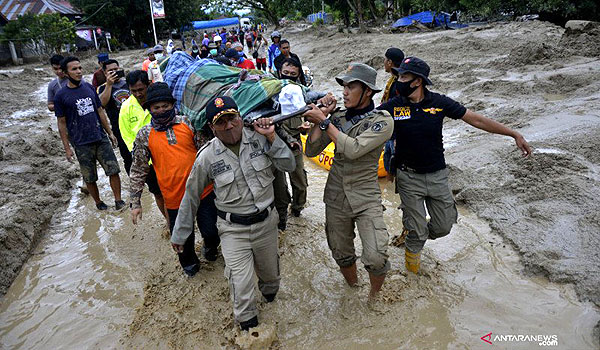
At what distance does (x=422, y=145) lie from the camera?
10.6 feet

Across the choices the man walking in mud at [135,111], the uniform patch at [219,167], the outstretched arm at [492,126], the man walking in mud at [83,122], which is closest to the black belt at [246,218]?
the uniform patch at [219,167]

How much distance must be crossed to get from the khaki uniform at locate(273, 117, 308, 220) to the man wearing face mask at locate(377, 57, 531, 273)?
3.90 feet

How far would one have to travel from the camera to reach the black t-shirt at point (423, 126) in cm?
314

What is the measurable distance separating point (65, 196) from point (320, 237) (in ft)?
14.6

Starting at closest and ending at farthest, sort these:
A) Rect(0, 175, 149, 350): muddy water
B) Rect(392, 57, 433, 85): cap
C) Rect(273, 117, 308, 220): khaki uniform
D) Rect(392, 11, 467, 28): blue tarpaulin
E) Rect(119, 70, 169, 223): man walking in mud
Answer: Rect(392, 57, 433, 85): cap → Rect(0, 175, 149, 350): muddy water → Rect(119, 70, 169, 223): man walking in mud → Rect(273, 117, 308, 220): khaki uniform → Rect(392, 11, 467, 28): blue tarpaulin

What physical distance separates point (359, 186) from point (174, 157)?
153 cm

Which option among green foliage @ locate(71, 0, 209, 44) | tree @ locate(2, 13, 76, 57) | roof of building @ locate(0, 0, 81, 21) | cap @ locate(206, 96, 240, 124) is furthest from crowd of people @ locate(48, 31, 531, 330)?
roof of building @ locate(0, 0, 81, 21)

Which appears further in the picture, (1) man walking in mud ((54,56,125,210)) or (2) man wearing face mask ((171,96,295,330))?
(1) man walking in mud ((54,56,125,210))

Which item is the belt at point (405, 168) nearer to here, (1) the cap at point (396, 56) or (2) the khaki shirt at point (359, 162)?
(2) the khaki shirt at point (359, 162)

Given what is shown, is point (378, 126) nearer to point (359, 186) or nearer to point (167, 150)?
point (359, 186)

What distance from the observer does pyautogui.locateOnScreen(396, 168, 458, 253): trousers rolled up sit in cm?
329

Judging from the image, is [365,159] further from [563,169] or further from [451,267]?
[563,169]

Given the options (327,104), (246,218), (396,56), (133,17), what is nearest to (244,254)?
(246,218)

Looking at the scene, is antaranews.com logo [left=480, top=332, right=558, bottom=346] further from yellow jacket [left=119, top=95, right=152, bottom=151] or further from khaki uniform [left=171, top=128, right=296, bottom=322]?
yellow jacket [left=119, top=95, right=152, bottom=151]
